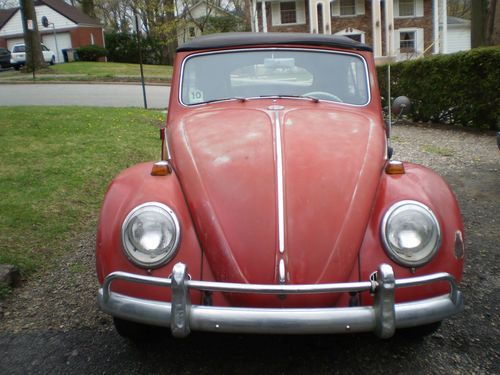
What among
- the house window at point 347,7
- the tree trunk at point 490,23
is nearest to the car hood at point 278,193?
the tree trunk at point 490,23

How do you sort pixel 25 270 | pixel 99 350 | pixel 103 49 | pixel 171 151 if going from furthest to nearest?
1. pixel 103 49
2. pixel 25 270
3. pixel 171 151
4. pixel 99 350

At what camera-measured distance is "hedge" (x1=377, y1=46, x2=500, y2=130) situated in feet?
29.8

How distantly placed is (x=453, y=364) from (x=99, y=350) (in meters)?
1.89

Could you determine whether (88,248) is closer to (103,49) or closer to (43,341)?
(43,341)

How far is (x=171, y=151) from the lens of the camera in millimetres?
2893

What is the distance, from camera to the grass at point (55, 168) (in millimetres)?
4262

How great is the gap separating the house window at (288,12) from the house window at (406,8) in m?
6.88

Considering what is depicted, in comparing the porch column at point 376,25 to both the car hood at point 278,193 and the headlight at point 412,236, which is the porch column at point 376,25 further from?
the headlight at point 412,236

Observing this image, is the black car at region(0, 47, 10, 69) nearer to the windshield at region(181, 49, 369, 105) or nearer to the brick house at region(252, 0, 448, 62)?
the brick house at region(252, 0, 448, 62)

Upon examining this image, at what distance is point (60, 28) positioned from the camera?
4181 cm

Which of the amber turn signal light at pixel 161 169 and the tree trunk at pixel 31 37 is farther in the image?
the tree trunk at pixel 31 37

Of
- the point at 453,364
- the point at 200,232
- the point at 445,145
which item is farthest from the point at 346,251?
the point at 445,145

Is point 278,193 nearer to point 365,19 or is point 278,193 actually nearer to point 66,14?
point 365,19

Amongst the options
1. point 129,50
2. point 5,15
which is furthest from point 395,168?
point 5,15
